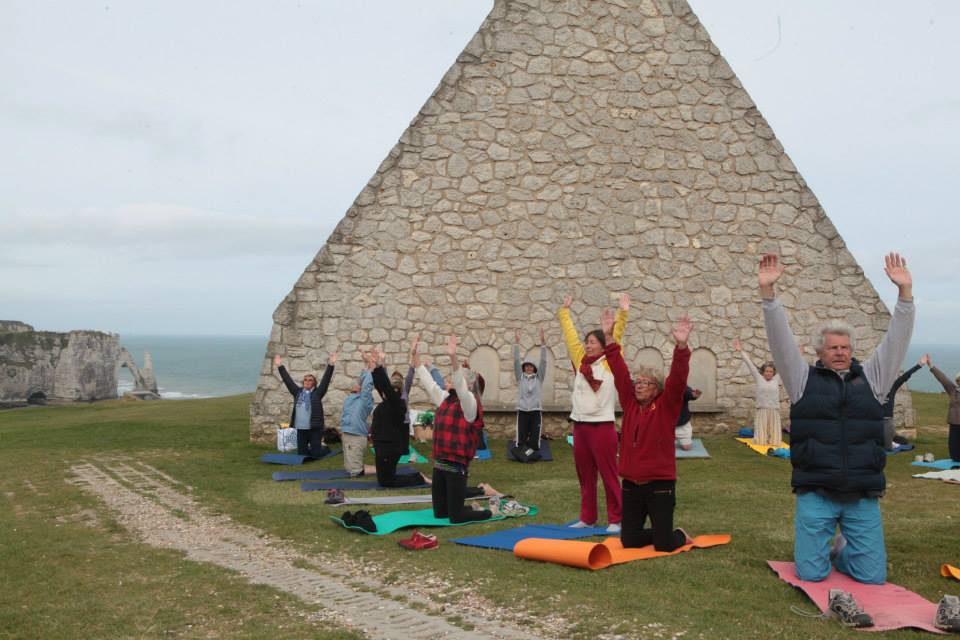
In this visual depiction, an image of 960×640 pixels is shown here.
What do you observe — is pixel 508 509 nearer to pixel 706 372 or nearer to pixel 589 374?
pixel 589 374

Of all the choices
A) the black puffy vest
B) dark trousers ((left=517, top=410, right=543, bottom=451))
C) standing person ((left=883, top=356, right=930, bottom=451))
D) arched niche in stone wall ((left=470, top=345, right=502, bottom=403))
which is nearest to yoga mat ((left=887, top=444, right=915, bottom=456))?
standing person ((left=883, top=356, right=930, bottom=451))

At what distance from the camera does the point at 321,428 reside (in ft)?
46.3

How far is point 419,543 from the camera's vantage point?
7535 millimetres

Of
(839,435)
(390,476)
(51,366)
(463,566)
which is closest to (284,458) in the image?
(390,476)

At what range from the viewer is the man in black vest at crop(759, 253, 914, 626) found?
5965mm

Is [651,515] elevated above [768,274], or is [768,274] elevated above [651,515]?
[768,274]

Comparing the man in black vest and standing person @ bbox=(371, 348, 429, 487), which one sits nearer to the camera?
the man in black vest

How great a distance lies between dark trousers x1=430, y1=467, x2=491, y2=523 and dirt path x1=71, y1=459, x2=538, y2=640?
1.64 metres

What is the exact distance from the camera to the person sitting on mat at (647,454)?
275 inches

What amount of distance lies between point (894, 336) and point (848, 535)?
1.45 meters

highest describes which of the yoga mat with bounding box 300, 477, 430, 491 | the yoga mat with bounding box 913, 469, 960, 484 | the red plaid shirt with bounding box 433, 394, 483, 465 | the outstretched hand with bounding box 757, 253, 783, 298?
the outstretched hand with bounding box 757, 253, 783, 298

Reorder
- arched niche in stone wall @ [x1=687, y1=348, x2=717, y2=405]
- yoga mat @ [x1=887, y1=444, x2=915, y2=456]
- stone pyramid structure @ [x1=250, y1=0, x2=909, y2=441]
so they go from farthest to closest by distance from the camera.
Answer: arched niche in stone wall @ [x1=687, y1=348, x2=717, y2=405], stone pyramid structure @ [x1=250, y1=0, x2=909, y2=441], yoga mat @ [x1=887, y1=444, x2=915, y2=456]

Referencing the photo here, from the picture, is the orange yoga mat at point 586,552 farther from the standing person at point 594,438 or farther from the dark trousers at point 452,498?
the dark trousers at point 452,498

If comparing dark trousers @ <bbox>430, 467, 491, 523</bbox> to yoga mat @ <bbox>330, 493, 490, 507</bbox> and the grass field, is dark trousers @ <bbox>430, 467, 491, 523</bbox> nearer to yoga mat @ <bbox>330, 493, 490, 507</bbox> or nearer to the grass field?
the grass field
